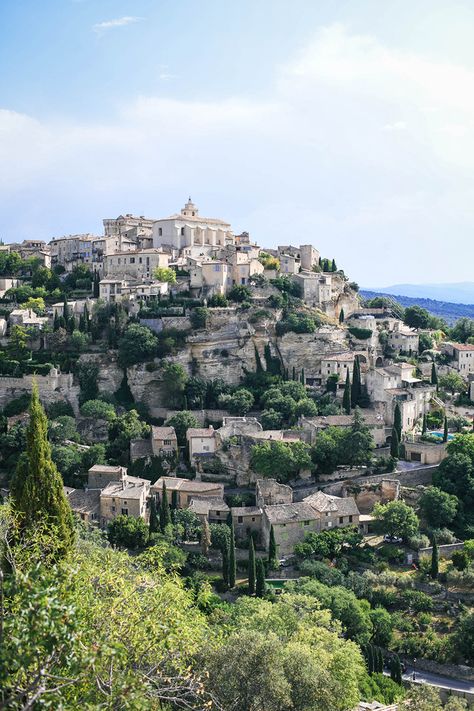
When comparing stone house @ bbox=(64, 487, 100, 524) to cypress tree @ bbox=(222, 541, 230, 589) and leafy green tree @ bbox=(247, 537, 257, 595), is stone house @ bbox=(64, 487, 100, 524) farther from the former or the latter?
leafy green tree @ bbox=(247, 537, 257, 595)

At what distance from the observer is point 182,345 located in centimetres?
6125

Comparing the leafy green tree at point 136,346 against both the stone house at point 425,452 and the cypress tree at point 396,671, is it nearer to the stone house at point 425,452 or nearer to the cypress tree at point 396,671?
the stone house at point 425,452

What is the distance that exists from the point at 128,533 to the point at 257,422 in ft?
46.4

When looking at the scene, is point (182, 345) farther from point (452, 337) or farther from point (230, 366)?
point (452, 337)

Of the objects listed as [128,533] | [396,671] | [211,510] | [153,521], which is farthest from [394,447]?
[128,533]

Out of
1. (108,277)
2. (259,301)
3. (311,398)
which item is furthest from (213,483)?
(108,277)

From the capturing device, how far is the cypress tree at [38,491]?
22.3 meters

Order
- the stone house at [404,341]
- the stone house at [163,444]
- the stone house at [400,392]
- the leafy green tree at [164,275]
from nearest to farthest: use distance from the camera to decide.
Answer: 1. the stone house at [163,444]
2. the stone house at [400,392]
3. the stone house at [404,341]
4. the leafy green tree at [164,275]

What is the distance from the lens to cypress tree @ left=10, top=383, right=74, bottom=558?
22281 millimetres

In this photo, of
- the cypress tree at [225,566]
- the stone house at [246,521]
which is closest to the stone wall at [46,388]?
the stone house at [246,521]

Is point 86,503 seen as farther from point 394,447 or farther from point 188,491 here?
point 394,447

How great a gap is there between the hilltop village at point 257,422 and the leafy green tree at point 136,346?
0.47 ft

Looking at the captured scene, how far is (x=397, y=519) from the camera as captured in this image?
1660 inches

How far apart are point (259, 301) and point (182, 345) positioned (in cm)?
901
